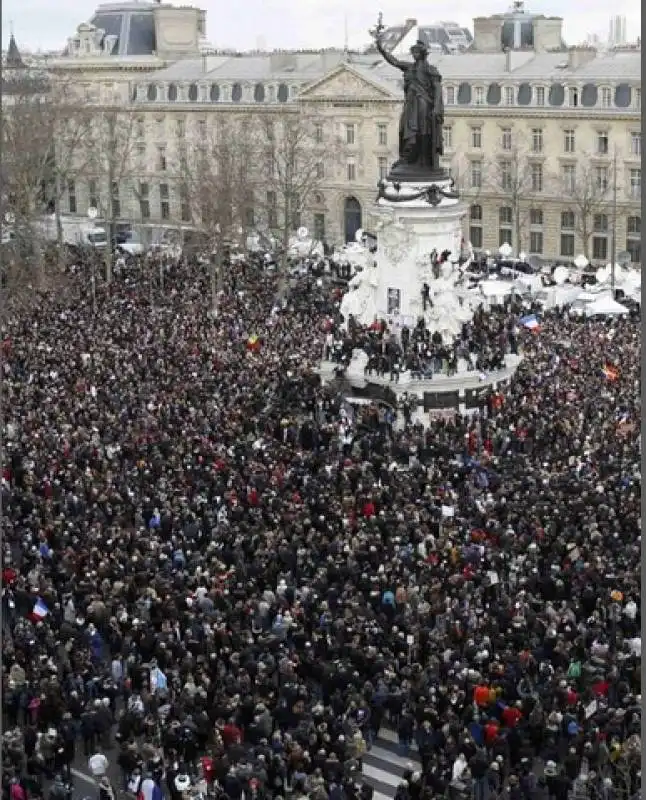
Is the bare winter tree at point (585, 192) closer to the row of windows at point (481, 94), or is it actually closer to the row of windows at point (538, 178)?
the row of windows at point (538, 178)

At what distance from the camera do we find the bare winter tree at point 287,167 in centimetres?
6556

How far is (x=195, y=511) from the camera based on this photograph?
27.9 meters

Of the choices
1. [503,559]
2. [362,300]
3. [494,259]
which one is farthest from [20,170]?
[503,559]

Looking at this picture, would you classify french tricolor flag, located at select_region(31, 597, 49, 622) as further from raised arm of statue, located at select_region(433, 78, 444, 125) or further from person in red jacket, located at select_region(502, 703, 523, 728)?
raised arm of statue, located at select_region(433, 78, 444, 125)

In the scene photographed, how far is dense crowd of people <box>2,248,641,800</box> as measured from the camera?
18.4 metres

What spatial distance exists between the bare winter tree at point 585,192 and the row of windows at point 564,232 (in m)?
0.34

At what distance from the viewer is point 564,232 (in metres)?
72.5

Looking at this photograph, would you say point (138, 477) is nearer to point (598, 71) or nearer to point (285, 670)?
point (285, 670)

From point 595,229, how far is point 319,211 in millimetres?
17693

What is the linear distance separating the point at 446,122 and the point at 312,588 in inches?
2241

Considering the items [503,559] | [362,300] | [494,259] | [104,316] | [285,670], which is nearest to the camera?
[285,670]

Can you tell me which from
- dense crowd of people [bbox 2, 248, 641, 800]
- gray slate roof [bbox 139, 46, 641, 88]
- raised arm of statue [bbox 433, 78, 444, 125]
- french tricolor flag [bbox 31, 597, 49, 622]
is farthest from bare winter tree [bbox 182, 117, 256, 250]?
french tricolor flag [bbox 31, 597, 49, 622]

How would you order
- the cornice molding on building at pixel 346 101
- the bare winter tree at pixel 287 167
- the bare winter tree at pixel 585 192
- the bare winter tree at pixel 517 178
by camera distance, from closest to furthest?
the bare winter tree at pixel 287 167 < the bare winter tree at pixel 585 192 < the bare winter tree at pixel 517 178 < the cornice molding on building at pixel 346 101

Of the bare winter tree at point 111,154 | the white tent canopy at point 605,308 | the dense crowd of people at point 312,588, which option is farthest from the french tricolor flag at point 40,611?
the bare winter tree at point 111,154
